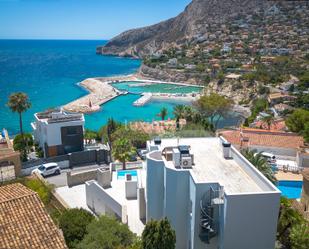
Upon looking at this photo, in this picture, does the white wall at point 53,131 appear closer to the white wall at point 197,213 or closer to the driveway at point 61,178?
the driveway at point 61,178

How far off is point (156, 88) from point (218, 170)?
8586 cm

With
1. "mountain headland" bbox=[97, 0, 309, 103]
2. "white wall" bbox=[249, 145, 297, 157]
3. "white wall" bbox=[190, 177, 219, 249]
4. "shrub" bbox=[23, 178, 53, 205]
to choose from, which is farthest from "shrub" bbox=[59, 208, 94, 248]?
"mountain headland" bbox=[97, 0, 309, 103]

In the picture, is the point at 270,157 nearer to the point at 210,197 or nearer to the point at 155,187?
the point at 155,187

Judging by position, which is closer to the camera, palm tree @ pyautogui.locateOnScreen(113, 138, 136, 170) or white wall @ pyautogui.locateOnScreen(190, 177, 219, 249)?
white wall @ pyautogui.locateOnScreen(190, 177, 219, 249)

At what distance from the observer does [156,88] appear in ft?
332

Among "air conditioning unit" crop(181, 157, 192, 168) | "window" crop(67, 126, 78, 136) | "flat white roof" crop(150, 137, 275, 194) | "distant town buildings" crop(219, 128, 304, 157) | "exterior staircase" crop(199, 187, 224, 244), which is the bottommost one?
"distant town buildings" crop(219, 128, 304, 157)

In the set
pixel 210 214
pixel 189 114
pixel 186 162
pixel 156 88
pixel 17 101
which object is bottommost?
pixel 156 88

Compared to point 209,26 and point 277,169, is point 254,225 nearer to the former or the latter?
point 277,169

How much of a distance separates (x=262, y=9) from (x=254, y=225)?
7298 inches

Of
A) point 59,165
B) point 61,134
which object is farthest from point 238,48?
point 59,165

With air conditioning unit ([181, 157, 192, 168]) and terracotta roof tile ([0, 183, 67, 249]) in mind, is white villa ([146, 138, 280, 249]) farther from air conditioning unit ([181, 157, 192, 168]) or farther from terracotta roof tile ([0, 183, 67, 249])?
terracotta roof tile ([0, 183, 67, 249])

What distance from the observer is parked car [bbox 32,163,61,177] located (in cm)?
2933

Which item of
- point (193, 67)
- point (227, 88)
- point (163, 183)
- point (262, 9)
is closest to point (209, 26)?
point (262, 9)

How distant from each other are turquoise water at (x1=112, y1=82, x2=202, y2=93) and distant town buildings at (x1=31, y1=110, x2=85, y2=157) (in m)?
63.4
